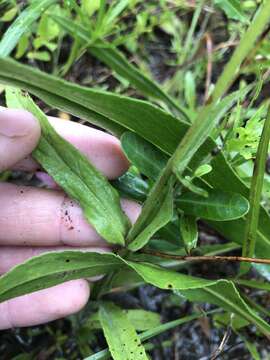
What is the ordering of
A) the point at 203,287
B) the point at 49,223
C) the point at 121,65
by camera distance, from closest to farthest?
→ the point at 203,287 < the point at 49,223 < the point at 121,65

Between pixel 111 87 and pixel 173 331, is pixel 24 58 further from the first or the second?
pixel 173 331

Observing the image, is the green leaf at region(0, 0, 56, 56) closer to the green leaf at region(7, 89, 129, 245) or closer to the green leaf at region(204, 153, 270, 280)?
the green leaf at region(7, 89, 129, 245)

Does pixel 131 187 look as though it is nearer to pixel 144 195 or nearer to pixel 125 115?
pixel 144 195

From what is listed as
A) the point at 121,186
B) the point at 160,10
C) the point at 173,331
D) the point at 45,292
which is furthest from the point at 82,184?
the point at 160,10

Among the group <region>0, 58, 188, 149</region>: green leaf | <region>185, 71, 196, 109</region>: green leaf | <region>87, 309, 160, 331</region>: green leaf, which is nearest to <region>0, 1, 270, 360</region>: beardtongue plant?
<region>0, 58, 188, 149</region>: green leaf

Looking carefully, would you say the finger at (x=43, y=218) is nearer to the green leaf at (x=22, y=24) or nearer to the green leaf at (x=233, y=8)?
the green leaf at (x=22, y=24)

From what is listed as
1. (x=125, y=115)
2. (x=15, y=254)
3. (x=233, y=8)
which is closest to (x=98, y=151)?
(x=125, y=115)
